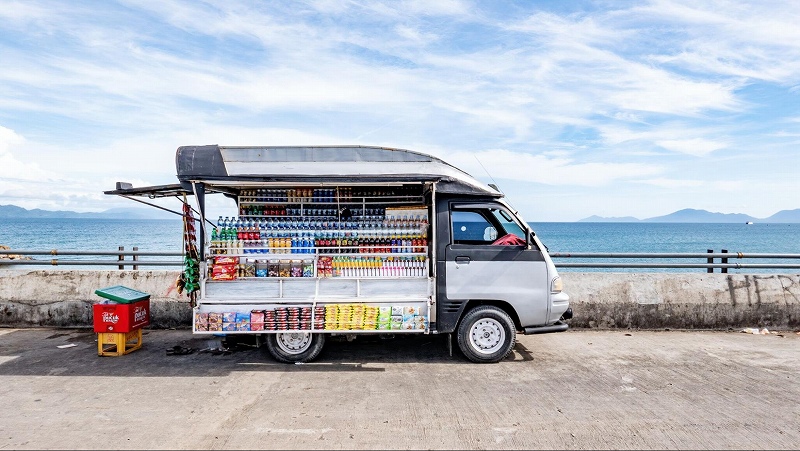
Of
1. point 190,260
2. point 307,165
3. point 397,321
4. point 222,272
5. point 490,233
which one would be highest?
point 307,165

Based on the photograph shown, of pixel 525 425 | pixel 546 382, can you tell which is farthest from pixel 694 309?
pixel 525 425

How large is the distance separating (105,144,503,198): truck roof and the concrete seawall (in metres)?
3.38

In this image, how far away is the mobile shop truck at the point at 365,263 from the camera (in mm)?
6445

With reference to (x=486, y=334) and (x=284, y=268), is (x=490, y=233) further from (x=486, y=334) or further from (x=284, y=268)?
(x=284, y=268)

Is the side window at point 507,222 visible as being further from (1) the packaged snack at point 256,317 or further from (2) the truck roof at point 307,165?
(1) the packaged snack at point 256,317

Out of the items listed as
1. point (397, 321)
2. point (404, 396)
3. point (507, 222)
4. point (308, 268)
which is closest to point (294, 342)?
point (308, 268)

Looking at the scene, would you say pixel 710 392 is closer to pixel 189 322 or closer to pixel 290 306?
pixel 290 306

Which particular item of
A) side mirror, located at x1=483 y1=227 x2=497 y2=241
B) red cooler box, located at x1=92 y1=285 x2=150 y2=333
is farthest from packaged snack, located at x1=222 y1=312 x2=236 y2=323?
side mirror, located at x1=483 y1=227 x2=497 y2=241

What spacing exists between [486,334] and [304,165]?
3451 mm

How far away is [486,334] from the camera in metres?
6.72

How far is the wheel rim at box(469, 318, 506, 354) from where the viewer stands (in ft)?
21.9

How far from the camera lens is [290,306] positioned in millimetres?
6496

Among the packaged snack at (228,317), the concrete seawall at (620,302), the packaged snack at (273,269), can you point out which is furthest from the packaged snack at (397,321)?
the concrete seawall at (620,302)

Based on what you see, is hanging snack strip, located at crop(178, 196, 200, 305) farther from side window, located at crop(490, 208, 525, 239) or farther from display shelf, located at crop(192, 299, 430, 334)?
side window, located at crop(490, 208, 525, 239)
